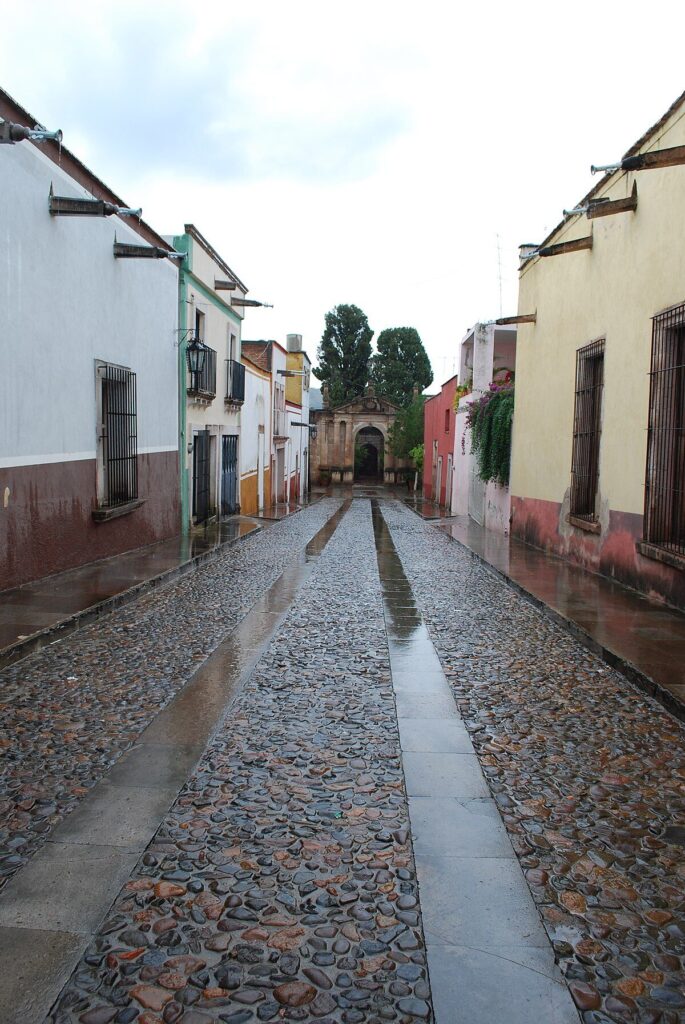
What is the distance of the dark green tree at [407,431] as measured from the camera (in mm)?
48156

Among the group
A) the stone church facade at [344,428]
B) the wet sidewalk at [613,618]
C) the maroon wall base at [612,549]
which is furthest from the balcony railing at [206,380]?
the stone church facade at [344,428]

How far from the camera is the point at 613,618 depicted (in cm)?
742

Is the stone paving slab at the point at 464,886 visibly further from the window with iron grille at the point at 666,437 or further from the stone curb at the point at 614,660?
the window with iron grille at the point at 666,437

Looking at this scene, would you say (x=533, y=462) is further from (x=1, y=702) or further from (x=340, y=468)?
(x=340, y=468)

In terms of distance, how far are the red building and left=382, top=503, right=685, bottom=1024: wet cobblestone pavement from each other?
2102 cm

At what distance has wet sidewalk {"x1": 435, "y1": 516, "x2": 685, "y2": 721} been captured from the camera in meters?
5.50

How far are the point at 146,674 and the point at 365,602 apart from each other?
3491 millimetres

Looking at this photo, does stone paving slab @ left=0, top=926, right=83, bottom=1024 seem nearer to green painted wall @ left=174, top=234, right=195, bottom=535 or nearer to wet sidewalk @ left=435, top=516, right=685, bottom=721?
wet sidewalk @ left=435, top=516, right=685, bottom=721

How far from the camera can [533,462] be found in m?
14.3

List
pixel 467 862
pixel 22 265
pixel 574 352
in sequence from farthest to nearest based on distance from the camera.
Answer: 1. pixel 574 352
2. pixel 22 265
3. pixel 467 862

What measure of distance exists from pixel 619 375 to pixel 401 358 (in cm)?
5832

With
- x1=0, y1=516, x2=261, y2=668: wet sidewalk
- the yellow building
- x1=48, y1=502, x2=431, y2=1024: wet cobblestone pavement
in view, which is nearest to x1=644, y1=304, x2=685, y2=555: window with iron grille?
the yellow building

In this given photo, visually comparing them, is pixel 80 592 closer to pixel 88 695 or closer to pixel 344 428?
pixel 88 695

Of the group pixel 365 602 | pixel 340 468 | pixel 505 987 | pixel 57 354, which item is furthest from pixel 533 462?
pixel 340 468
